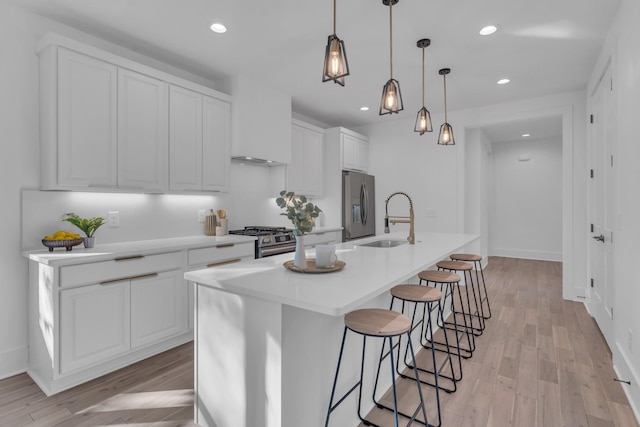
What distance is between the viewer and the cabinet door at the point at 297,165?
4.48 metres

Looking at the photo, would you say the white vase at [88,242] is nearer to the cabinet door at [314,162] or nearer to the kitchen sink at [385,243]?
the kitchen sink at [385,243]

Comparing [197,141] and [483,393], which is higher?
[197,141]

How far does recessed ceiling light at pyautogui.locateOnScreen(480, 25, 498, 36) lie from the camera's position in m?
2.71

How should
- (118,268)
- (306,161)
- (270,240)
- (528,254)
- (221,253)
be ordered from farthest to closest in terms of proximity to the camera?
1. (528,254)
2. (306,161)
3. (270,240)
4. (221,253)
5. (118,268)

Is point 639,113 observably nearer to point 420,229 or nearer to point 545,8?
point 545,8

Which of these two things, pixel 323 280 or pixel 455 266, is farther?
pixel 455 266

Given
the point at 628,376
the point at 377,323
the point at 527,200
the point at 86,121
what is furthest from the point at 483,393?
the point at 527,200

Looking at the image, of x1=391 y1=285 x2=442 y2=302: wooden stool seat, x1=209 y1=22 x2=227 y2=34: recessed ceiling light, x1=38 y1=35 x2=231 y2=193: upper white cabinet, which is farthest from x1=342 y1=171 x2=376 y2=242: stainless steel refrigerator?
x1=391 y1=285 x2=442 y2=302: wooden stool seat

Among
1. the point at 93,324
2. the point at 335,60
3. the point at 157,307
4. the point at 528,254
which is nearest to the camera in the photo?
the point at 335,60

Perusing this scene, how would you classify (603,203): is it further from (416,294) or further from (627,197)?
(416,294)

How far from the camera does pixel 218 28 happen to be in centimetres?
270

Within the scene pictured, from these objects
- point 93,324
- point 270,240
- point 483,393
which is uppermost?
point 270,240

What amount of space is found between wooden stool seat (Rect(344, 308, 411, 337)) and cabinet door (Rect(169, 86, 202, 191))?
2.26 meters

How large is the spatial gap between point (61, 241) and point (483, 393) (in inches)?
121
